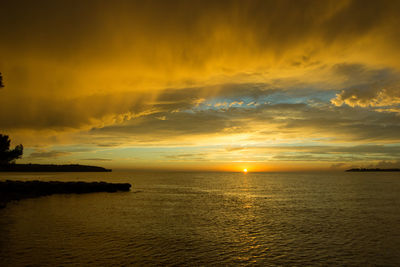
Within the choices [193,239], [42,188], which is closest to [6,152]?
[42,188]

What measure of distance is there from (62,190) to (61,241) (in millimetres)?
46425

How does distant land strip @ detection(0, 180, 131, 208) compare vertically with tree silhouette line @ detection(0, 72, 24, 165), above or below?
below

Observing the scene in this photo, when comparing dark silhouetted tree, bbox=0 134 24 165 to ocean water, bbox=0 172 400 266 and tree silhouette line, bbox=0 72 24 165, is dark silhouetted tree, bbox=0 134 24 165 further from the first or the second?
ocean water, bbox=0 172 400 266

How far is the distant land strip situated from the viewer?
4984 cm

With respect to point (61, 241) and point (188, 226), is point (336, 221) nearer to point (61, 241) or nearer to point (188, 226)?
A: point (188, 226)

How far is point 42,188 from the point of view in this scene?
59.6 meters

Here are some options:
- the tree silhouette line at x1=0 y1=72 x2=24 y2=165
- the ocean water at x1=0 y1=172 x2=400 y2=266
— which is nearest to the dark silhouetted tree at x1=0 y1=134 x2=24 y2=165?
the tree silhouette line at x1=0 y1=72 x2=24 y2=165

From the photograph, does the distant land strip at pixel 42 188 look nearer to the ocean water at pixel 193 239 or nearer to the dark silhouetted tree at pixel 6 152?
A: the dark silhouetted tree at pixel 6 152

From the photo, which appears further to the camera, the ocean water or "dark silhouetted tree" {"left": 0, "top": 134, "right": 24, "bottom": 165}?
"dark silhouetted tree" {"left": 0, "top": 134, "right": 24, "bottom": 165}

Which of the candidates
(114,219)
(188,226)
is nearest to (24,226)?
(114,219)

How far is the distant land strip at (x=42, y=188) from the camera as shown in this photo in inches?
1962

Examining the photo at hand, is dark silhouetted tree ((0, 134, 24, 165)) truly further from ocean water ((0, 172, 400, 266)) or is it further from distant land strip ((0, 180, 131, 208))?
ocean water ((0, 172, 400, 266))

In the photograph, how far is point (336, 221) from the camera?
30734 millimetres

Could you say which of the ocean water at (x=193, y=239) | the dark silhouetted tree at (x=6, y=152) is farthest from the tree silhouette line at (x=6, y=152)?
the ocean water at (x=193, y=239)
